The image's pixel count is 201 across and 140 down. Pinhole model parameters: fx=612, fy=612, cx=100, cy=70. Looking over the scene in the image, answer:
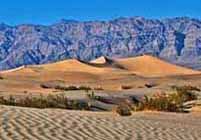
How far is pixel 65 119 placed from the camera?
1330 centimetres

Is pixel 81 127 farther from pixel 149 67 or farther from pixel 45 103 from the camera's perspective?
pixel 149 67

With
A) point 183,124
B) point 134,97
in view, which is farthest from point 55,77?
point 183,124

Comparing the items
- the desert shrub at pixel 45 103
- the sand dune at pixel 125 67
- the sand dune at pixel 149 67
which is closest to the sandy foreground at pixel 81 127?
the desert shrub at pixel 45 103

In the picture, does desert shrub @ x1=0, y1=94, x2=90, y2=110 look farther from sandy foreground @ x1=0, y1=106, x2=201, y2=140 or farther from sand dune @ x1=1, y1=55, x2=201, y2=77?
sand dune @ x1=1, y1=55, x2=201, y2=77

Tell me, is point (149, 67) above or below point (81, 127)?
above

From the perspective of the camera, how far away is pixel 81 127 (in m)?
12.5

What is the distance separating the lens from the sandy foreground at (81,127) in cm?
1126

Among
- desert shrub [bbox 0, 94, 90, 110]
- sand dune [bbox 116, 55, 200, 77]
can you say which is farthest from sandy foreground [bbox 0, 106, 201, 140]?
sand dune [bbox 116, 55, 200, 77]

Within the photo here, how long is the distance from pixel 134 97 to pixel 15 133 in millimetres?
19095

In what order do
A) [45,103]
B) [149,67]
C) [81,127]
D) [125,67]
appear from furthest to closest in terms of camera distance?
[125,67] < [149,67] < [45,103] < [81,127]

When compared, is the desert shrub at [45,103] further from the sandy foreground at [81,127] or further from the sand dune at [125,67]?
the sand dune at [125,67]

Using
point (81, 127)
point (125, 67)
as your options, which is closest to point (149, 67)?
point (125, 67)

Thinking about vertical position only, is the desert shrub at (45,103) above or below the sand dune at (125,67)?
below

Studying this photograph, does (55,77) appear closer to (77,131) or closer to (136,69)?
(136,69)
